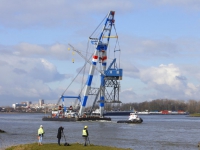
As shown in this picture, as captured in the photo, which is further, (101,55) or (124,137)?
(101,55)

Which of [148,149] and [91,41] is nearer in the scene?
[148,149]

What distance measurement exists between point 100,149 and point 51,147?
453 centimetres

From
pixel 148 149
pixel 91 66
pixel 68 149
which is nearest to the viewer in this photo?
pixel 68 149

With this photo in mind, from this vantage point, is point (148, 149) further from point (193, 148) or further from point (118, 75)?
point (118, 75)

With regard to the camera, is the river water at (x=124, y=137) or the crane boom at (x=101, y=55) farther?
the crane boom at (x=101, y=55)

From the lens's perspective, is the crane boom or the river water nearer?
the river water

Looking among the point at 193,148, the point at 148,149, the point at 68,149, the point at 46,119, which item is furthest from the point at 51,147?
the point at 46,119

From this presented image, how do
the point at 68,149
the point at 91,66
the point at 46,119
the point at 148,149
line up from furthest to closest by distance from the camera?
the point at 46,119
the point at 91,66
the point at 148,149
the point at 68,149

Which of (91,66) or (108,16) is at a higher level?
(108,16)

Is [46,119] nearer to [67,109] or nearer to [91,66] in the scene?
[67,109]

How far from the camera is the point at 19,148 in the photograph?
39438mm

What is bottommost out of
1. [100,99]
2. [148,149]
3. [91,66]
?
[148,149]

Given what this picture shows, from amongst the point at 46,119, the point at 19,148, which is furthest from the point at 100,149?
the point at 46,119

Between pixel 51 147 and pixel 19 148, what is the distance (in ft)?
9.34
